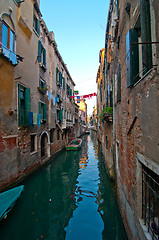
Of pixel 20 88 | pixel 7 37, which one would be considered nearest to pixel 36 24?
pixel 7 37

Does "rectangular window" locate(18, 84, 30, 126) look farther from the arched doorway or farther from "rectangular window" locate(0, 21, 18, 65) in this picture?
the arched doorway

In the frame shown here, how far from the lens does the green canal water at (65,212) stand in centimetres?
440

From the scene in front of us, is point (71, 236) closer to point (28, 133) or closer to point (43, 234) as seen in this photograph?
point (43, 234)

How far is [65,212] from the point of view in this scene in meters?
5.53

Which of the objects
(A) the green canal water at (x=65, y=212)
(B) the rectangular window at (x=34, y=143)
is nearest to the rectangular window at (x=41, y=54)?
(B) the rectangular window at (x=34, y=143)

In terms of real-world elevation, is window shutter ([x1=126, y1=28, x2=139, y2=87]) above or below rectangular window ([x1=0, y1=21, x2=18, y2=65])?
below

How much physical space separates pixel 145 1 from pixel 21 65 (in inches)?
279

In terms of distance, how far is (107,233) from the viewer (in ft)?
14.4

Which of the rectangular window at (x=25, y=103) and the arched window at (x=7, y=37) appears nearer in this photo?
the arched window at (x=7, y=37)

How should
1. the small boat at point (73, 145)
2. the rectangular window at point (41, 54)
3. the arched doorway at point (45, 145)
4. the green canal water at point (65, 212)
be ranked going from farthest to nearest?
the small boat at point (73, 145)
the arched doorway at point (45, 145)
the rectangular window at point (41, 54)
the green canal water at point (65, 212)

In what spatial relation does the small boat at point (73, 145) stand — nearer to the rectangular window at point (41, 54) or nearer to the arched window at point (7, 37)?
the rectangular window at point (41, 54)

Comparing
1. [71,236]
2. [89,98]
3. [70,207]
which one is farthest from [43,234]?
[89,98]

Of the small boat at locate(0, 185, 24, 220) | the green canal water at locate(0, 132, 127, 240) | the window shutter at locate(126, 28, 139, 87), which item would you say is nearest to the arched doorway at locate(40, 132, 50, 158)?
the green canal water at locate(0, 132, 127, 240)

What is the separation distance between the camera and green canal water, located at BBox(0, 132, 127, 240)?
440cm
